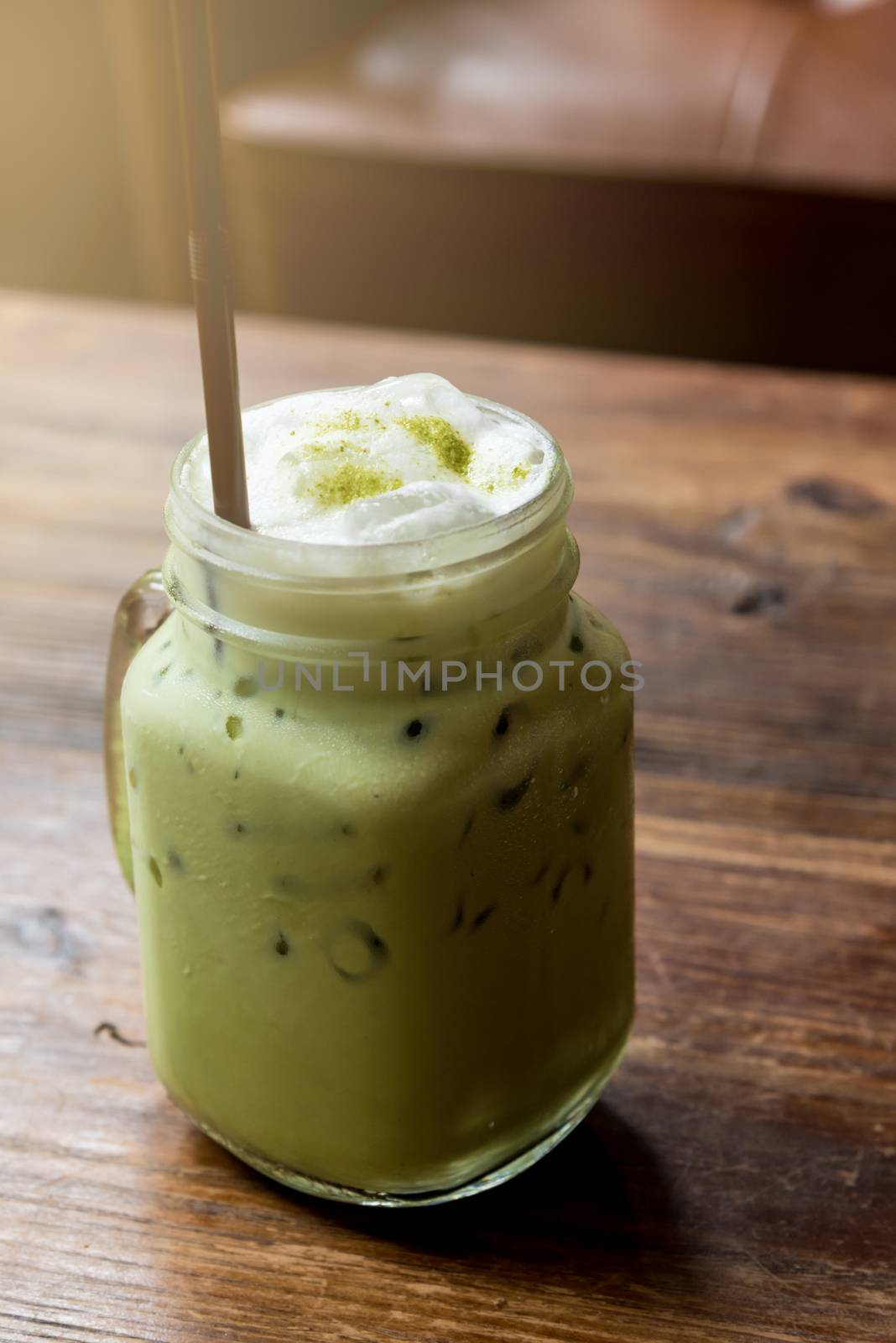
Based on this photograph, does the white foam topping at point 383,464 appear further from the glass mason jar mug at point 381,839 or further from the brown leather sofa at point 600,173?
the brown leather sofa at point 600,173

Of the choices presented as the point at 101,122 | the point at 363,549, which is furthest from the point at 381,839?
the point at 101,122

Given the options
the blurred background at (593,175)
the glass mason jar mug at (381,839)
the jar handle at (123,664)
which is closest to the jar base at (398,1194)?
the glass mason jar mug at (381,839)

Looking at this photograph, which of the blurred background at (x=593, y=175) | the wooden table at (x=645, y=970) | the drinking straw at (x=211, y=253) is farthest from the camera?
the blurred background at (x=593, y=175)

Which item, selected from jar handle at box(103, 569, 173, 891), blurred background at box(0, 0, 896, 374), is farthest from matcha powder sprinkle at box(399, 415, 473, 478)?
blurred background at box(0, 0, 896, 374)

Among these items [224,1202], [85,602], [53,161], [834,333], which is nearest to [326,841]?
[224,1202]

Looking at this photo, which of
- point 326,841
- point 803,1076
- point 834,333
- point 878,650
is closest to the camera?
point 326,841

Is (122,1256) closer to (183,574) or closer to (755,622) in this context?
(183,574)
